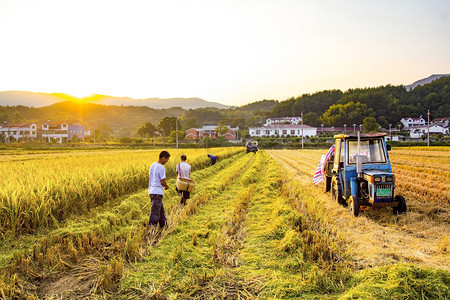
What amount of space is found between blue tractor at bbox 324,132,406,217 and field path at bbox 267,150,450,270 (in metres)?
0.34

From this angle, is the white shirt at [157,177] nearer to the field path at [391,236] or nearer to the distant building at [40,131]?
the field path at [391,236]

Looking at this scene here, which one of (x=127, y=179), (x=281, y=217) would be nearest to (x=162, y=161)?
(x=281, y=217)

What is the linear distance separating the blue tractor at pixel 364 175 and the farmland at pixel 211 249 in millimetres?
394

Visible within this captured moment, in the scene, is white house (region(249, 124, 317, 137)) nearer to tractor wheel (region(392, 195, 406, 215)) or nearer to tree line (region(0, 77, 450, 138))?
tree line (region(0, 77, 450, 138))

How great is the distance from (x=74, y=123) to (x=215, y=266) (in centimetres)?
9327

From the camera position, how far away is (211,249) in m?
5.15

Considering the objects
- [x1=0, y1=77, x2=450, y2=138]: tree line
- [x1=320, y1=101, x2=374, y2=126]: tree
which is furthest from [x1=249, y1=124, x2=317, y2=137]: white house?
[x1=320, y1=101, x2=374, y2=126]: tree

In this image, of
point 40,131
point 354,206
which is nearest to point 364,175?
point 354,206

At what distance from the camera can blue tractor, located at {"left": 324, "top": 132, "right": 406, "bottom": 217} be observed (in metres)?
6.98

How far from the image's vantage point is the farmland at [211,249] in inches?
150

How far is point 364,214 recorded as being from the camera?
7.56 m

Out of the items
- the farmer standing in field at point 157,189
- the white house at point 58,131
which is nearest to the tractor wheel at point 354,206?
the farmer standing in field at point 157,189

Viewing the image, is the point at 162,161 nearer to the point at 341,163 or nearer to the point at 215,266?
the point at 215,266

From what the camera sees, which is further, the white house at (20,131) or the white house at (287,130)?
the white house at (287,130)
